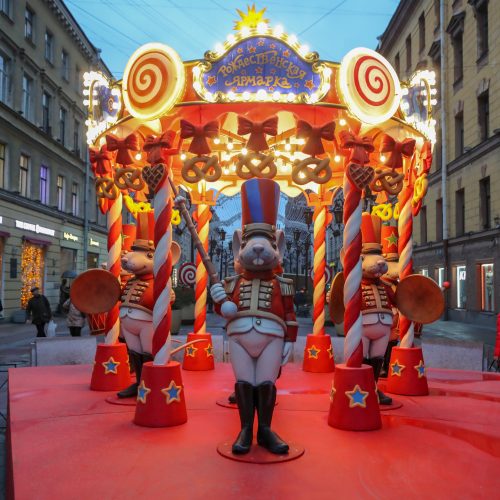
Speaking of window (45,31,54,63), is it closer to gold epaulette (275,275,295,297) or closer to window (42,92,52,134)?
window (42,92,52,134)

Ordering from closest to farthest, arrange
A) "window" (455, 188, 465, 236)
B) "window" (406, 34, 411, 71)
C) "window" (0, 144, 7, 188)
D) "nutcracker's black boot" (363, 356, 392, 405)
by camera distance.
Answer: "nutcracker's black boot" (363, 356, 392, 405) < "window" (0, 144, 7, 188) < "window" (455, 188, 465, 236) < "window" (406, 34, 411, 71)

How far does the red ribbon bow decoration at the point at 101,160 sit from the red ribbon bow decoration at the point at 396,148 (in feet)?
11.6

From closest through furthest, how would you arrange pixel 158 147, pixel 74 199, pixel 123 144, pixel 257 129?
pixel 257 129, pixel 158 147, pixel 123 144, pixel 74 199

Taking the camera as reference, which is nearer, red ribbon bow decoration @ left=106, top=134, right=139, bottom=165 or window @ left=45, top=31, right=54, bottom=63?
red ribbon bow decoration @ left=106, top=134, right=139, bottom=165

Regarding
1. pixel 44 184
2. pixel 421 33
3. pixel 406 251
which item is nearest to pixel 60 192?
pixel 44 184

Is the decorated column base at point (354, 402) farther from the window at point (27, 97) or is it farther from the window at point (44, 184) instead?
the window at point (44, 184)

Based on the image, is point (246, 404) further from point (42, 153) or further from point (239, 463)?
point (42, 153)

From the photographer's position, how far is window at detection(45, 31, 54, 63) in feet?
87.0

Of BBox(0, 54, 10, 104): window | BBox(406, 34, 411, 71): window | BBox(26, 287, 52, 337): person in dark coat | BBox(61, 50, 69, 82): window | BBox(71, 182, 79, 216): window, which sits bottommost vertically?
BBox(26, 287, 52, 337): person in dark coat

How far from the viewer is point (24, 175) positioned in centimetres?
2397

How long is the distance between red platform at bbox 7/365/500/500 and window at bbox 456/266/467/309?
1893cm

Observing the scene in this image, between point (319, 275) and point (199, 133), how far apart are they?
4.28m

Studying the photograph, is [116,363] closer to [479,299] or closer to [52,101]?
[479,299]

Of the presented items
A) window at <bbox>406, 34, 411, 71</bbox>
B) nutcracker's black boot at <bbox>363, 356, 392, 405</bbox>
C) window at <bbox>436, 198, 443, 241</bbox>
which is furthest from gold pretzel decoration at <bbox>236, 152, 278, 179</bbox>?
window at <bbox>406, 34, 411, 71</bbox>
